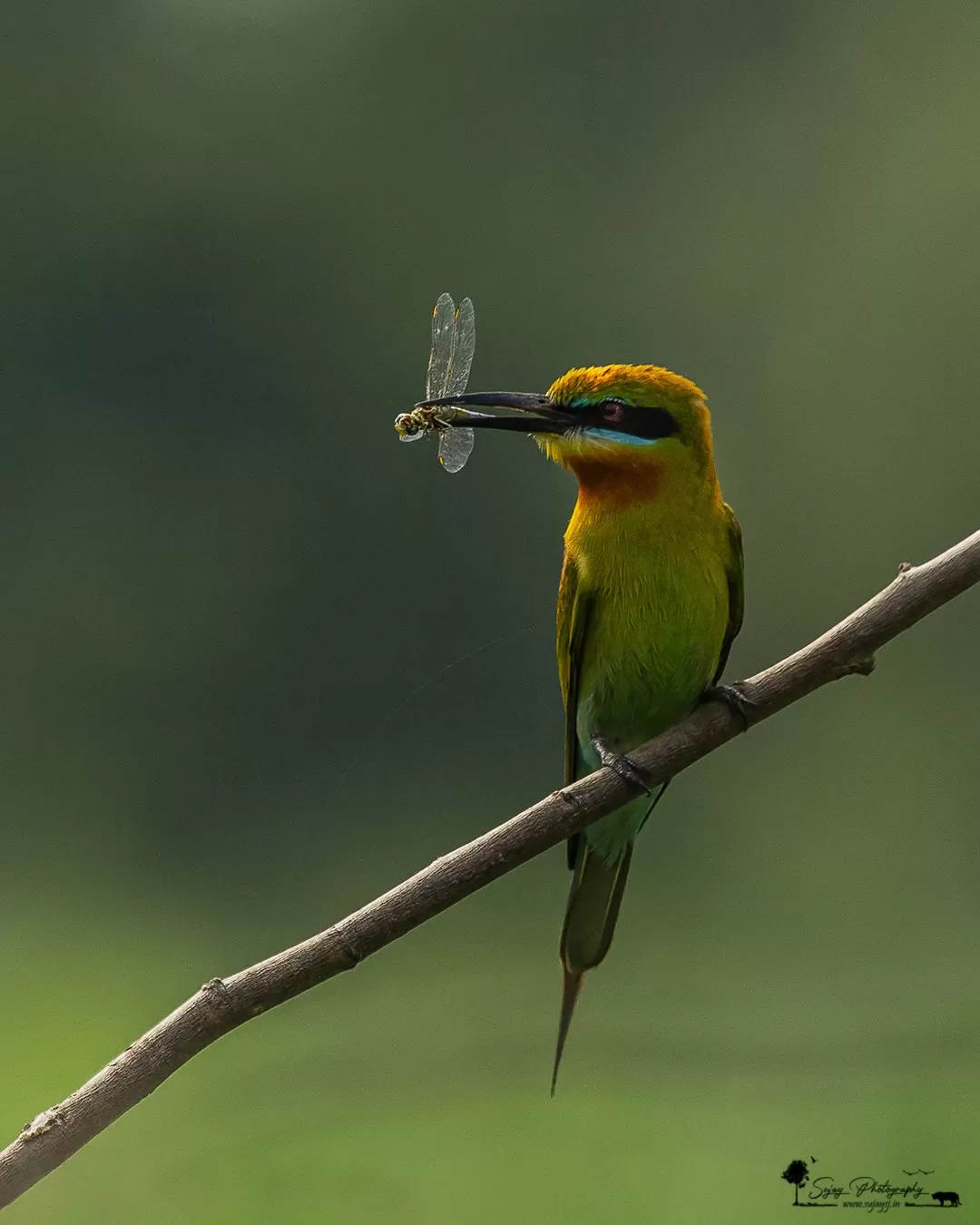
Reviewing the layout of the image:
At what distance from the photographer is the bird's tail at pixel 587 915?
1.46 metres

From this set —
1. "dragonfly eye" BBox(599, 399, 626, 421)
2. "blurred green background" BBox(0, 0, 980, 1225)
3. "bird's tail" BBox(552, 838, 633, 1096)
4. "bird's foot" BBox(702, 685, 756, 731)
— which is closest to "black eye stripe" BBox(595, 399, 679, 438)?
"dragonfly eye" BBox(599, 399, 626, 421)

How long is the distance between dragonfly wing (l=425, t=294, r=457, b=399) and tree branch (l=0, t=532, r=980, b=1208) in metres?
0.50

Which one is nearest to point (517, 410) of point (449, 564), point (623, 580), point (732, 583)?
point (623, 580)

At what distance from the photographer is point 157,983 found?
6.96 ft

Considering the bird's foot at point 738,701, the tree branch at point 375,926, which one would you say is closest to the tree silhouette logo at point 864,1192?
the bird's foot at point 738,701

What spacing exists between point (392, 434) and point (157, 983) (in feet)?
3.28

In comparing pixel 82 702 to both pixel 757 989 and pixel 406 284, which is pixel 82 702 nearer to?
pixel 406 284

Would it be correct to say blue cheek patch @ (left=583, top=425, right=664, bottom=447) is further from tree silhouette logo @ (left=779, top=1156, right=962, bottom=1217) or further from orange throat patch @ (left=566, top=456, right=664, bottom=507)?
tree silhouette logo @ (left=779, top=1156, right=962, bottom=1217)

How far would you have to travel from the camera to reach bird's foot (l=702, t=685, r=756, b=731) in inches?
49.3

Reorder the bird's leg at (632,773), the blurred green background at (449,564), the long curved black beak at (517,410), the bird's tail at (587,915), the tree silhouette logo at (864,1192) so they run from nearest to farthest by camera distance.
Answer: the bird's leg at (632,773)
the long curved black beak at (517,410)
the bird's tail at (587,915)
the tree silhouette logo at (864,1192)
the blurred green background at (449,564)

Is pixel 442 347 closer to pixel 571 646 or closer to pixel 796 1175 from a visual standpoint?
pixel 571 646

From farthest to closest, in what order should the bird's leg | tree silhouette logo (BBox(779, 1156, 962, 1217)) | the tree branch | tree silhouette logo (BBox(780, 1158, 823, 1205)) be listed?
1. tree silhouette logo (BBox(780, 1158, 823, 1205))
2. tree silhouette logo (BBox(779, 1156, 962, 1217))
3. the bird's leg
4. the tree branch

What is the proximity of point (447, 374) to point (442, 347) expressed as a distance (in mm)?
31

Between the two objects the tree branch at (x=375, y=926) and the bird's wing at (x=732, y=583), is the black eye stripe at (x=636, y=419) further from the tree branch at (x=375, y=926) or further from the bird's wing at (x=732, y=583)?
the tree branch at (x=375, y=926)
